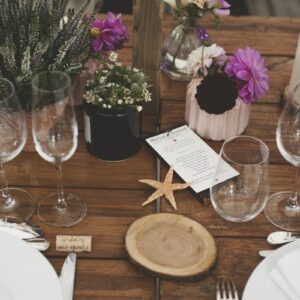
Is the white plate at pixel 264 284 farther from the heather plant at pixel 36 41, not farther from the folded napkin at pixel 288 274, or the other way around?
the heather plant at pixel 36 41

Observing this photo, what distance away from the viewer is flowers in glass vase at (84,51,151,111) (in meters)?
1.19

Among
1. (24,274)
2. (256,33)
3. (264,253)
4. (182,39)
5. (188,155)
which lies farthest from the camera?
(256,33)

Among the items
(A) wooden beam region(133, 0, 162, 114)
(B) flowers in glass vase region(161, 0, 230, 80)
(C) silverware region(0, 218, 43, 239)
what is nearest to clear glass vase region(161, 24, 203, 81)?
(B) flowers in glass vase region(161, 0, 230, 80)

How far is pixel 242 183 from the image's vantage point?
3.49 ft

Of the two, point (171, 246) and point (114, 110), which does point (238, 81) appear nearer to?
point (114, 110)

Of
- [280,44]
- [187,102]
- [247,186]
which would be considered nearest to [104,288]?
[247,186]

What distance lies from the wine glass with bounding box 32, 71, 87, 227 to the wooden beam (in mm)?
339

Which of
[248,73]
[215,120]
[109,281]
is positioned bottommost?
[109,281]

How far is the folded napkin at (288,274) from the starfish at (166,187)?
0.25 m

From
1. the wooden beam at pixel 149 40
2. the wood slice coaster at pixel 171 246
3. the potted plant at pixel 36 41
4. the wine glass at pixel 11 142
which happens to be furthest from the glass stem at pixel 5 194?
the wooden beam at pixel 149 40

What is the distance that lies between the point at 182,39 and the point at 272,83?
0.85 feet

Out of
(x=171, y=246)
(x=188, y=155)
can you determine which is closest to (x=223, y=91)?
(x=188, y=155)

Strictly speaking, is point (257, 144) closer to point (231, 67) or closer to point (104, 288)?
point (231, 67)

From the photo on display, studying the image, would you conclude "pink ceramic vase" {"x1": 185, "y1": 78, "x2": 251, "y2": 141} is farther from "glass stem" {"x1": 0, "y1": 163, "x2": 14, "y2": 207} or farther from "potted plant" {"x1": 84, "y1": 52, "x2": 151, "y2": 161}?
"glass stem" {"x1": 0, "y1": 163, "x2": 14, "y2": 207}
